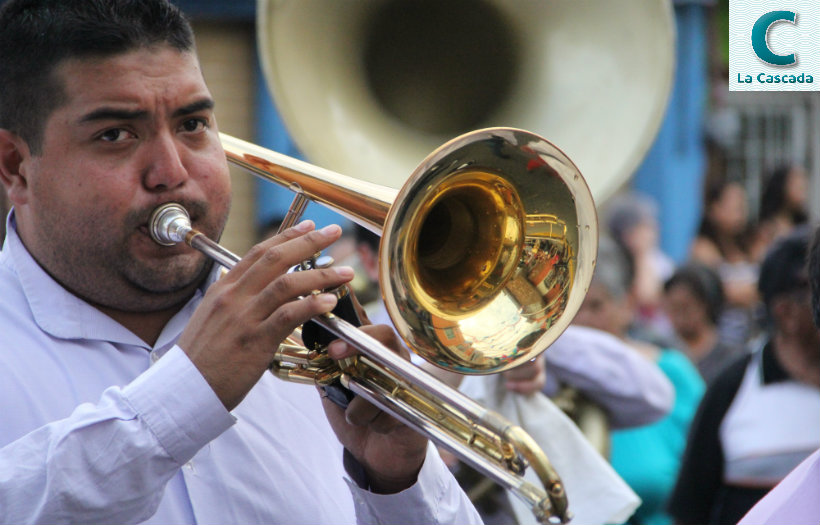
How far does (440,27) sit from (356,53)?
269 mm

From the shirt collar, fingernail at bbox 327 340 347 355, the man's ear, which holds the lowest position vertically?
fingernail at bbox 327 340 347 355

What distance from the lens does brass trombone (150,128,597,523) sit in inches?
76.4

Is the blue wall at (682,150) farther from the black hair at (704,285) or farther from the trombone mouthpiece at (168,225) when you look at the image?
the trombone mouthpiece at (168,225)

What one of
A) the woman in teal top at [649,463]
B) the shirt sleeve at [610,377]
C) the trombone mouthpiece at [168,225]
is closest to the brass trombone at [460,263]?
the trombone mouthpiece at [168,225]

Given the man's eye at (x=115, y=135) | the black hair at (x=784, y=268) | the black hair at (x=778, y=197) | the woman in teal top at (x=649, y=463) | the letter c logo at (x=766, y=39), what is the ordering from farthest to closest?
the black hair at (x=778, y=197) → the woman in teal top at (x=649, y=463) → the black hair at (x=784, y=268) → the letter c logo at (x=766, y=39) → the man's eye at (x=115, y=135)

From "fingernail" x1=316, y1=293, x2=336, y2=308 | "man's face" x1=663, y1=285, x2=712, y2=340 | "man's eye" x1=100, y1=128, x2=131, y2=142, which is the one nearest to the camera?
"fingernail" x1=316, y1=293, x2=336, y2=308

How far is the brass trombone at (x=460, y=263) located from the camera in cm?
194

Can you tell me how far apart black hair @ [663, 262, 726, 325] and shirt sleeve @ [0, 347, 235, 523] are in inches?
167

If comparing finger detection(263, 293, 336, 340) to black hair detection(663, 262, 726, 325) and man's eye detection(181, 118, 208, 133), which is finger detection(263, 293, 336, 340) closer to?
man's eye detection(181, 118, 208, 133)

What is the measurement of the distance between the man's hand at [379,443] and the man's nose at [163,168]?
1.56ft

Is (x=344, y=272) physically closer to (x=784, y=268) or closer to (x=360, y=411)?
(x=360, y=411)

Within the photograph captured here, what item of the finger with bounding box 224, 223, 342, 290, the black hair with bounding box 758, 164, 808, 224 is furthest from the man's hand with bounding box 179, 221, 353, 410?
the black hair with bounding box 758, 164, 808, 224

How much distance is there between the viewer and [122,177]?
2.05m

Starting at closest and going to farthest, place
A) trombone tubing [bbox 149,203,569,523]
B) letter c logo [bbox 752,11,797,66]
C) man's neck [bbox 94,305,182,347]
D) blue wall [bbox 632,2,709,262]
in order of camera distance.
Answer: trombone tubing [bbox 149,203,569,523] < man's neck [bbox 94,305,182,347] < letter c logo [bbox 752,11,797,66] < blue wall [bbox 632,2,709,262]
